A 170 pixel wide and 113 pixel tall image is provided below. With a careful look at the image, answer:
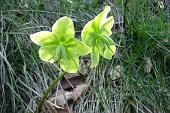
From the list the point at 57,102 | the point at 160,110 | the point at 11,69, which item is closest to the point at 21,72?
the point at 11,69

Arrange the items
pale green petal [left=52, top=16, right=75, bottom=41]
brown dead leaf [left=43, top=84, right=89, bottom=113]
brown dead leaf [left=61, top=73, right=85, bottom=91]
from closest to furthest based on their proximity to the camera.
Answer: pale green petal [left=52, top=16, right=75, bottom=41]
brown dead leaf [left=43, top=84, right=89, bottom=113]
brown dead leaf [left=61, top=73, right=85, bottom=91]

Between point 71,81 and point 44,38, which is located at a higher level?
point 44,38

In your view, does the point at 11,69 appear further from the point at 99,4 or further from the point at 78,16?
the point at 99,4

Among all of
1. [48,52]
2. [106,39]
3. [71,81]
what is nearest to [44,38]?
[48,52]

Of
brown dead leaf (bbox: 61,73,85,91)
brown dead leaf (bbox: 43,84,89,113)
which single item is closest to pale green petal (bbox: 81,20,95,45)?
brown dead leaf (bbox: 43,84,89,113)

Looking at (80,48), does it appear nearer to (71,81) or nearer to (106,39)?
(106,39)

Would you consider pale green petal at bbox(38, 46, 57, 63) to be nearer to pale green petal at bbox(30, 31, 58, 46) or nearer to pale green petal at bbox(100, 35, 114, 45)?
pale green petal at bbox(30, 31, 58, 46)

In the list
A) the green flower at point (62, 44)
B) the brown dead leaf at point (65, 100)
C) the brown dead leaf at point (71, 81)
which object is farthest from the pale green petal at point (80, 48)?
the brown dead leaf at point (71, 81)
